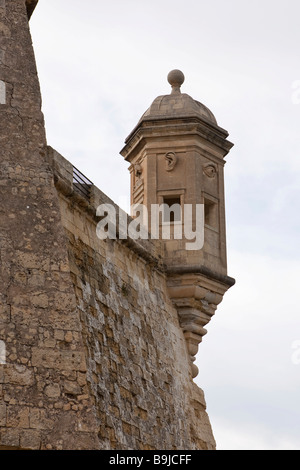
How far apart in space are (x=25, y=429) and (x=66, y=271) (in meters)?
1.59

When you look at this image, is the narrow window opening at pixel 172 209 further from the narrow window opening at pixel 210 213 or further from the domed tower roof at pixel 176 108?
the domed tower roof at pixel 176 108

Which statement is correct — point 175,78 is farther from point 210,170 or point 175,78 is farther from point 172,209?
point 172,209

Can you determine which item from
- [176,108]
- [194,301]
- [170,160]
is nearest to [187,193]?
[170,160]

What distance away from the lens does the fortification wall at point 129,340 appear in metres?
11.5

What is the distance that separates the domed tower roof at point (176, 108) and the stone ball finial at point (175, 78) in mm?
66

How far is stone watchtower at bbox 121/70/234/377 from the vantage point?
49.8 feet

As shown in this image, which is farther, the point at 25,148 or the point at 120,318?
the point at 120,318

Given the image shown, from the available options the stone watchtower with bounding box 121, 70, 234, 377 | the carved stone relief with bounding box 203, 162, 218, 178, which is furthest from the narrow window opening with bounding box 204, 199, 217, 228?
the carved stone relief with bounding box 203, 162, 218, 178

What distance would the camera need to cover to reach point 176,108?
15844 millimetres

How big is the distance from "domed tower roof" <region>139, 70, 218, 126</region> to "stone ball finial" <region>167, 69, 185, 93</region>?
7 centimetres

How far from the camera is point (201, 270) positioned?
1501cm

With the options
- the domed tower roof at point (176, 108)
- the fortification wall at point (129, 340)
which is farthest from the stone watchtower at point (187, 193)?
the fortification wall at point (129, 340)
